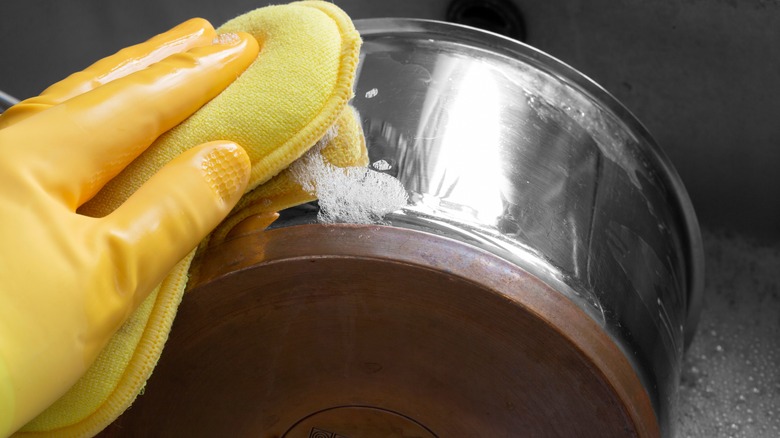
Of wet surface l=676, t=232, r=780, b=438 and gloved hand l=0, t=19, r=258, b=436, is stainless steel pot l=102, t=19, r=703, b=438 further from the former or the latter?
wet surface l=676, t=232, r=780, b=438

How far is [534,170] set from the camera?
854 millimetres

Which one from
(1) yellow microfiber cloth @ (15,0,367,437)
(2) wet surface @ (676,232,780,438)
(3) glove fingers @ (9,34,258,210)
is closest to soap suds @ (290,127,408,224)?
(1) yellow microfiber cloth @ (15,0,367,437)

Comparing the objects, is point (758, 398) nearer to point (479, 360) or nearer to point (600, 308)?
point (600, 308)

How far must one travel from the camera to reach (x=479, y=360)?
728mm

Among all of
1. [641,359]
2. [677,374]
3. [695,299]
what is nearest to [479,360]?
[641,359]

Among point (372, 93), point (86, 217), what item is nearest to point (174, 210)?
point (86, 217)

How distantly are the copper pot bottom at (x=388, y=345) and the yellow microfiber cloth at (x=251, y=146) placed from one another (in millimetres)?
44

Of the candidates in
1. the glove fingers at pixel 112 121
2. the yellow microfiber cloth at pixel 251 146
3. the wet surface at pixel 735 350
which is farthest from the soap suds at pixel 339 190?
the wet surface at pixel 735 350

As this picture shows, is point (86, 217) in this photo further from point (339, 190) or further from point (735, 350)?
point (735, 350)

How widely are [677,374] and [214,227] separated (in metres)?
0.63

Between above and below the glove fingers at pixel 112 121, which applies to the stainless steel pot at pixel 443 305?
below

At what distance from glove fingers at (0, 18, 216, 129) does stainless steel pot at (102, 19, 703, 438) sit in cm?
20

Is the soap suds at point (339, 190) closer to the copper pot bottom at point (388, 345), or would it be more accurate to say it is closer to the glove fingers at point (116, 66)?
the copper pot bottom at point (388, 345)

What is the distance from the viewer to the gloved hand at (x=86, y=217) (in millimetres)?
576
